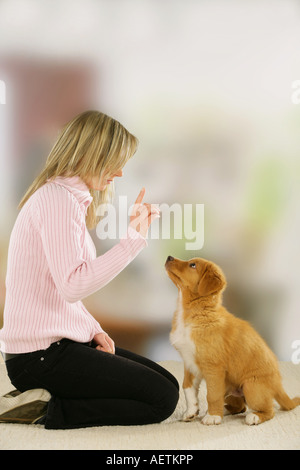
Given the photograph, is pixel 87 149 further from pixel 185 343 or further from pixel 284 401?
pixel 284 401

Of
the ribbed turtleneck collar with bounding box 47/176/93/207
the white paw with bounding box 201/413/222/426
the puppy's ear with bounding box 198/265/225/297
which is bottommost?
the white paw with bounding box 201/413/222/426

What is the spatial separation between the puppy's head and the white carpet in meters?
0.43

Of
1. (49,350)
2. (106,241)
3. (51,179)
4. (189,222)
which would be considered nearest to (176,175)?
(189,222)

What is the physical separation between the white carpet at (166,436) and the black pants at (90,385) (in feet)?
0.13

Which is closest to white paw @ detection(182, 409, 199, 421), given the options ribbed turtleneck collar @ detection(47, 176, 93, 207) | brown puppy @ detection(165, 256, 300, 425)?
brown puppy @ detection(165, 256, 300, 425)

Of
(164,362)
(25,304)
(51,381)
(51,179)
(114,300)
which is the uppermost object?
(51,179)

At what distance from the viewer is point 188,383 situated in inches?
79.3

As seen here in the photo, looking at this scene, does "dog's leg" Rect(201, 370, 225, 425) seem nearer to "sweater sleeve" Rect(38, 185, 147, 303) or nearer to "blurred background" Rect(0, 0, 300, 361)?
"sweater sleeve" Rect(38, 185, 147, 303)

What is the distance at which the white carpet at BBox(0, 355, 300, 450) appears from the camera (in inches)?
67.9

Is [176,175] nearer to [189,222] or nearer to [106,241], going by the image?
[189,222]

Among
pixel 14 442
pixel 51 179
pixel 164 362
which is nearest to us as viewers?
pixel 14 442

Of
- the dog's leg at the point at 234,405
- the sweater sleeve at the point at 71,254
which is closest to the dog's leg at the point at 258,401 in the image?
the dog's leg at the point at 234,405

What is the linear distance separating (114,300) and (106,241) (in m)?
0.31

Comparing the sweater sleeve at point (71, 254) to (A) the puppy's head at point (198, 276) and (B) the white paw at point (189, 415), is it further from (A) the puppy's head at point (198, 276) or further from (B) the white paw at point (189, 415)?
(B) the white paw at point (189, 415)
